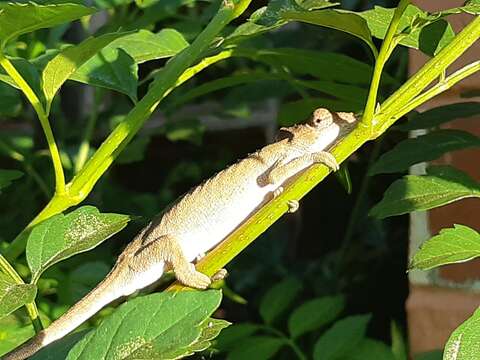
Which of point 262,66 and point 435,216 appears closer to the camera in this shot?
point 435,216

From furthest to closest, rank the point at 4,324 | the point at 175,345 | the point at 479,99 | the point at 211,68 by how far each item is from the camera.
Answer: the point at 211,68 < the point at 479,99 < the point at 4,324 < the point at 175,345

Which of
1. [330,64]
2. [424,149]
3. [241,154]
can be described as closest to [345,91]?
[330,64]

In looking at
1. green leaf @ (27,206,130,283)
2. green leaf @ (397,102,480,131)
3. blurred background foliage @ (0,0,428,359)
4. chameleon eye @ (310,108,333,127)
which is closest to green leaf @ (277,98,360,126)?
blurred background foliage @ (0,0,428,359)

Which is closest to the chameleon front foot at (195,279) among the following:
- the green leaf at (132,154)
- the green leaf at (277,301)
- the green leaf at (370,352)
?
the green leaf at (370,352)

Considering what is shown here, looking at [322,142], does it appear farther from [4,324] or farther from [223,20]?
[4,324]

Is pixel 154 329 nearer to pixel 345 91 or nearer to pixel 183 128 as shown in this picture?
pixel 345 91

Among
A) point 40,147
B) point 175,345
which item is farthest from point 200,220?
point 40,147

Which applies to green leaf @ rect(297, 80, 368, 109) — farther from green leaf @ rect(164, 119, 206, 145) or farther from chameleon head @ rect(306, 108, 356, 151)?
green leaf @ rect(164, 119, 206, 145)
